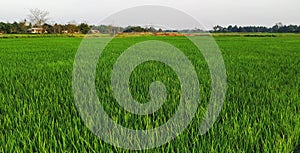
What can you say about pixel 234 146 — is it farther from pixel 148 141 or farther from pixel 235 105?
pixel 235 105

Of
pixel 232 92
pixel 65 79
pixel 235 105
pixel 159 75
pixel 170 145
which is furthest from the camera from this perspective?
pixel 159 75

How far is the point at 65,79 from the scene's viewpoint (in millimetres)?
3039

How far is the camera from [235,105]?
1931mm

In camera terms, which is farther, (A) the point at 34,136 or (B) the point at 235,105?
(B) the point at 235,105

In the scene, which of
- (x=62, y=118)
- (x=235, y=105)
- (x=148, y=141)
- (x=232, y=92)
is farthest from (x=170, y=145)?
(x=232, y=92)

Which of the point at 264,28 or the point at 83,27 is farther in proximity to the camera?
the point at 264,28

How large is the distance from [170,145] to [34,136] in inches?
24.3

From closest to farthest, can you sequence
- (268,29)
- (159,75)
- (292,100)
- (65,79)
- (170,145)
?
(170,145)
(292,100)
(65,79)
(159,75)
(268,29)

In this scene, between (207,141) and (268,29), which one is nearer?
(207,141)

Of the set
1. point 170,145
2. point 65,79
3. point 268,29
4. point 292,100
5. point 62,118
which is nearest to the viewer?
point 170,145

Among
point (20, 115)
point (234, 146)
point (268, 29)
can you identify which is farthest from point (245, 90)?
point (268, 29)

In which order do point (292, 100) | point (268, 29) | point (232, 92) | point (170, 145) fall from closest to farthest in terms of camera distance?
point (170, 145) → point (292, 100) → point (232, 92) → point (268, 29)

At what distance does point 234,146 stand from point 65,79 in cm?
217

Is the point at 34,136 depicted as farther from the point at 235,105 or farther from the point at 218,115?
the point at 235,105
